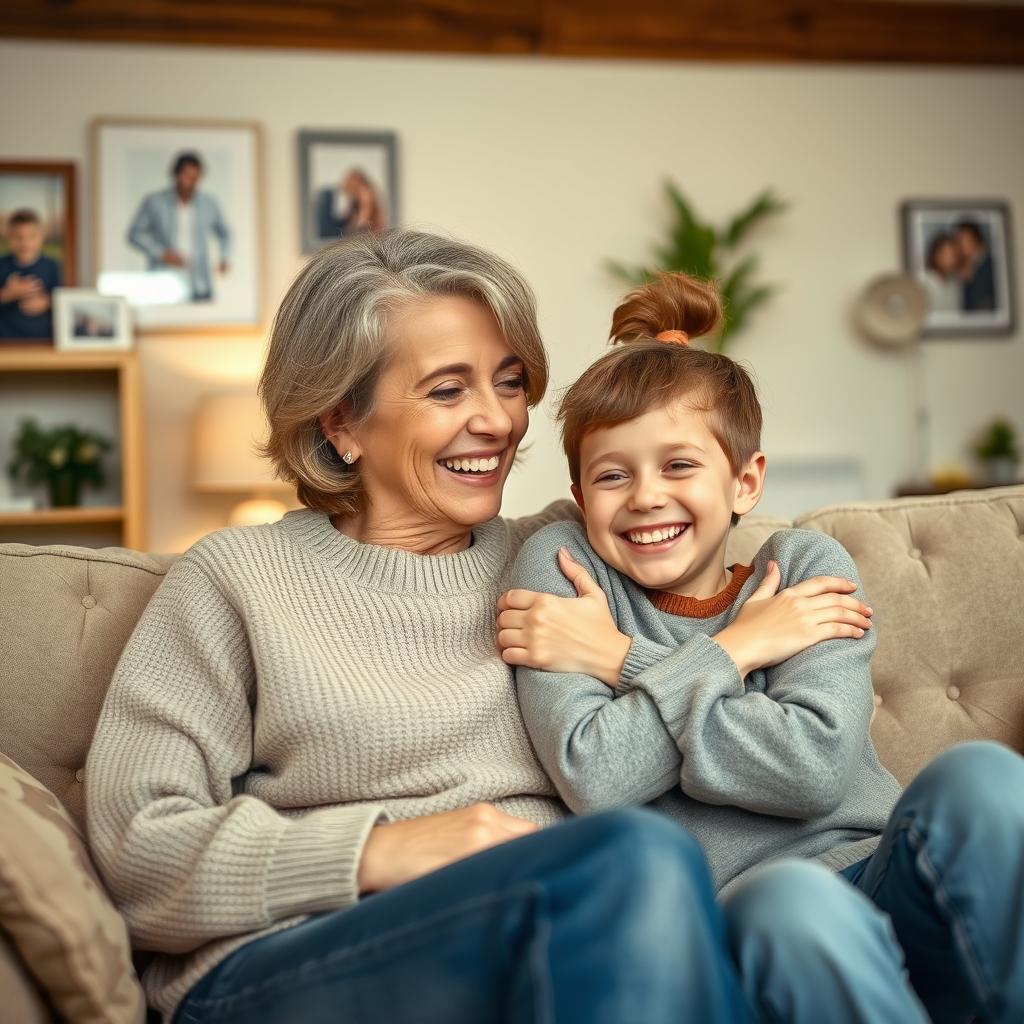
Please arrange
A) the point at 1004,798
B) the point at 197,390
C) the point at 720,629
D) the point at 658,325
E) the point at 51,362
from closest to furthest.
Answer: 1. the point at 1004,798
2. the point at 720,629
3. the point at 658,325
4. the point at 51,362
5. the point at 197,390

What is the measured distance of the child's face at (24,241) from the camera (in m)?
4.62

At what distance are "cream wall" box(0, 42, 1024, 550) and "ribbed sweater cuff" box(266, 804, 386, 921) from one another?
3.62m

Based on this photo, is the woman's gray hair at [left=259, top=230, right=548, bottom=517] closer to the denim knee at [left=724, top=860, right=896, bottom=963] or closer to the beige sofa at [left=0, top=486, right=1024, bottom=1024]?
the beige sofa at [left=0, top=486, right=1024, bottom=1024]

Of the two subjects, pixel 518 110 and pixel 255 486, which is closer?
pixel 255 486

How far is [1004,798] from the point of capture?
1.10 metres

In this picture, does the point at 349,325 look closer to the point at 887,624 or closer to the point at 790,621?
the point at 790,621

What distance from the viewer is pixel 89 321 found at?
4.53 metres

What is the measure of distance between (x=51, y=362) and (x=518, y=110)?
6.89ft

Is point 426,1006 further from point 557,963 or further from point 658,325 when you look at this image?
point 658,325

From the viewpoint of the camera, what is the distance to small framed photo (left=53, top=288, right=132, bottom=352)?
4473mm

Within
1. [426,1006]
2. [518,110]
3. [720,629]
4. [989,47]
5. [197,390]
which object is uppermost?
[989,47]

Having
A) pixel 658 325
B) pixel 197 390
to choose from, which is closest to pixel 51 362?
pixel 197 390

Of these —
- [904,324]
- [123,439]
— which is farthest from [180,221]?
[904,324]

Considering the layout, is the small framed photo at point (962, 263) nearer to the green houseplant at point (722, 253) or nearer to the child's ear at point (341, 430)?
the green houseplant at point (722, 253)
